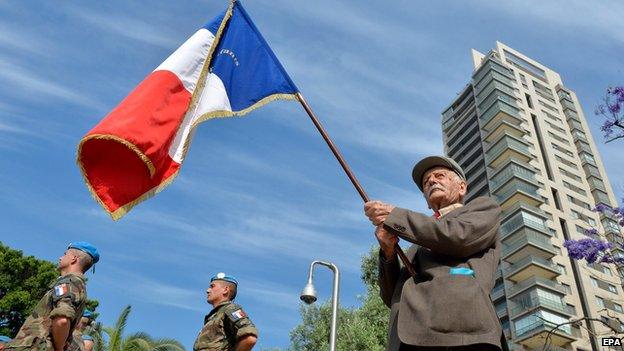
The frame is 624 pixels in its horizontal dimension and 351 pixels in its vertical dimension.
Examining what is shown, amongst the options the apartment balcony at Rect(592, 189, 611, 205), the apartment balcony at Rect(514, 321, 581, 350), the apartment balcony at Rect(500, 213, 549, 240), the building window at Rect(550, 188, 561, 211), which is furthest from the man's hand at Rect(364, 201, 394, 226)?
the apartment balcony at Rect(592, 189, 611, 205)

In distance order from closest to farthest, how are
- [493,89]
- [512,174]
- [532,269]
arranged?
[532,269], [512,174], [493,89]

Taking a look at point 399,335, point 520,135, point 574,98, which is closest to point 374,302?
point 399,335

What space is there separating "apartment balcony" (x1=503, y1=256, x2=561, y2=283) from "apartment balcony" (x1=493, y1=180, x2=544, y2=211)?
5.76 metres

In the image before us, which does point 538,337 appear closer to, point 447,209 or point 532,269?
point 532,269

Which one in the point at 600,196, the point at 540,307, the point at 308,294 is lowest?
the point at 308,294

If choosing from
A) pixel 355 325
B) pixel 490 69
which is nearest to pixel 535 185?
pixel 490 69

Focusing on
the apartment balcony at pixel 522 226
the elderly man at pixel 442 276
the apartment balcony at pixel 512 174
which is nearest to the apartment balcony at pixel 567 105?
the apartment balcony at pixel 512 174

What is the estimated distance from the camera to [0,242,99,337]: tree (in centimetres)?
2306

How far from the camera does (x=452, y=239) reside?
2.58 metres

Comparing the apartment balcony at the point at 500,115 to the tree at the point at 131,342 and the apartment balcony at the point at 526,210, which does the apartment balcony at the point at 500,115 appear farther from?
the tree at the point at 131,342

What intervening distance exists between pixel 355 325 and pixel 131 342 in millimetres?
A: 8255

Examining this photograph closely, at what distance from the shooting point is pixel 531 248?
4328 cm

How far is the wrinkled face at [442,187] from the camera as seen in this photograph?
3.16m

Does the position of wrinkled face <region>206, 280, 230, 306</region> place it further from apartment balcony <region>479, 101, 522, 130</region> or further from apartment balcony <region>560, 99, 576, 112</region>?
apartment balcony <region>560, 99, 576, 112</region>
